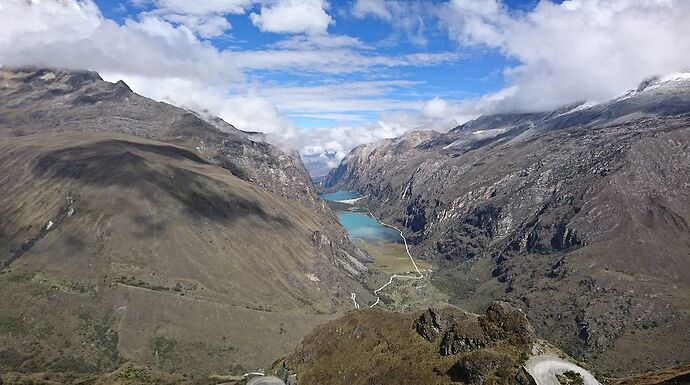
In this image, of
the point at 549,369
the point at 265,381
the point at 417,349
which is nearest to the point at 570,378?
the point at 549,369

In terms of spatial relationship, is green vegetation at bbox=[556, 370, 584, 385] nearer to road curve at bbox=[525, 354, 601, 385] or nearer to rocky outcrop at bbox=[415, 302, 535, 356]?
road curve at bbox=[525, 354, 601, 385]

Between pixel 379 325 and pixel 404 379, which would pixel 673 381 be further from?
pixel 379 325

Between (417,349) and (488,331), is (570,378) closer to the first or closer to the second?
(488,331)

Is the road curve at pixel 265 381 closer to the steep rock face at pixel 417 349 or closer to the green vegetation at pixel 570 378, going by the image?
the steep rock face at pixel 417 349

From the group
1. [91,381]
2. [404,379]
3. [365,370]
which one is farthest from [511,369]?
[91,381]

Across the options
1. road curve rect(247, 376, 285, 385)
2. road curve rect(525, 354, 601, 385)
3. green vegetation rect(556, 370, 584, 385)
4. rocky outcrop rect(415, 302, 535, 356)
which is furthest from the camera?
road curve rect(247, 376, 285, 385)

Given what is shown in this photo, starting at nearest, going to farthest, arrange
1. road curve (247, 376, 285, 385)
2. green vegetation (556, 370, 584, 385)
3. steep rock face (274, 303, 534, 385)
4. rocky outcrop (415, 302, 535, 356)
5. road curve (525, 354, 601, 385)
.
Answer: green vegetation (556, 370, 584, 385) → road curve (525, 354, 601, 385) → steep rock face (274, 303, 534, 385) → rocky outcrop (415, 302, 535, 356) → road curve (247, 376, 285, 385)

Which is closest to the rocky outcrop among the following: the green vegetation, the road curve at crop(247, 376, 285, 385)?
the green vegetation

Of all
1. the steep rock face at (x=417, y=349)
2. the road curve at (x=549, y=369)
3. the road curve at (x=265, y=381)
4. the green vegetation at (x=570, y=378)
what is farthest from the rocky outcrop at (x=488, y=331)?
the road curve at (x=265, y=381)
